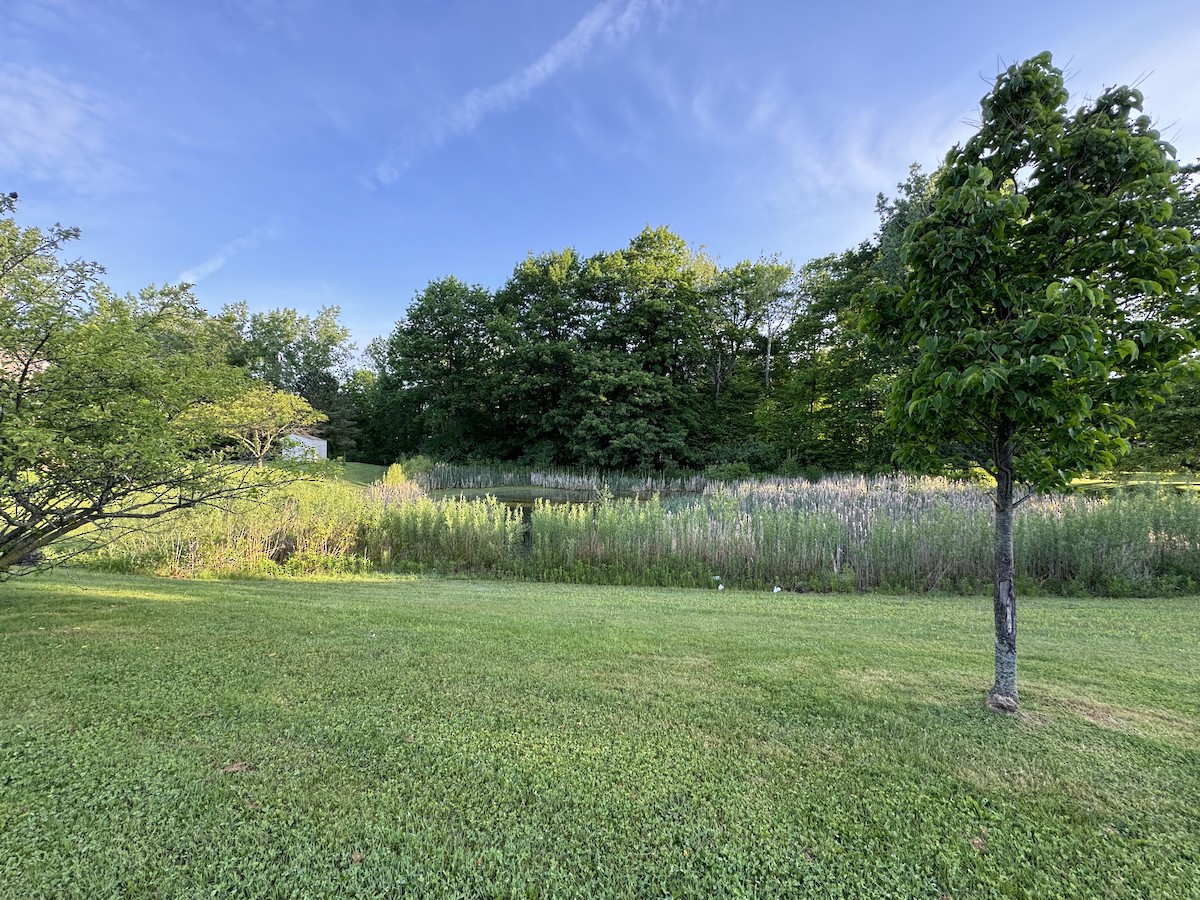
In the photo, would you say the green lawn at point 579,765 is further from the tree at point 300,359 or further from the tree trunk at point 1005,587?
the tree at point 300,359

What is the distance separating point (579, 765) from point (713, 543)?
18.9 feet

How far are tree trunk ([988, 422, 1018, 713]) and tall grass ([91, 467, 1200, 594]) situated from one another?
4.32 meters

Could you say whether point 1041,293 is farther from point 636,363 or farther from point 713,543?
point 636,363

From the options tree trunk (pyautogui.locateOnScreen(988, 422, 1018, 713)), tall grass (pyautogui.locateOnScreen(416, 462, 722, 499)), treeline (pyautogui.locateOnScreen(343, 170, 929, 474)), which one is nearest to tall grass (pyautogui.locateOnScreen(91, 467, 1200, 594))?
tree trunk (pyautogui.locateOnScreen(988, 422, 1018, 713))

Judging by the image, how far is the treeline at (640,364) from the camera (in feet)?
73.8

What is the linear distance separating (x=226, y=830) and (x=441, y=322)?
32182 millimetres

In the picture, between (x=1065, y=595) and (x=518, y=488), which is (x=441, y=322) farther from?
(x=1065, y=595)

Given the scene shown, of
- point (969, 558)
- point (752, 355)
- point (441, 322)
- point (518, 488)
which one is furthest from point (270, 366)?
point (969, 558)

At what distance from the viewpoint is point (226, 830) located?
1.70 meters

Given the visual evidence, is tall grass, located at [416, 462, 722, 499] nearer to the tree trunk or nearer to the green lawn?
the green lawn

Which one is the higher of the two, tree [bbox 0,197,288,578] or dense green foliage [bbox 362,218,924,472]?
dense green foliage [bbox 362,218,924,472]

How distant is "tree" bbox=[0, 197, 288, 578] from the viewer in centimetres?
321

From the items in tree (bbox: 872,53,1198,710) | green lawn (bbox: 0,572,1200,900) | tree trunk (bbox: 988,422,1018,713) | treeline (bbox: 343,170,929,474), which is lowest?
green lawn (bbox: 0,572,1200,900)

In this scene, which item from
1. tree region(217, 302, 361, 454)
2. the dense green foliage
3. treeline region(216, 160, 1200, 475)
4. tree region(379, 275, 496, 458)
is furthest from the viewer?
tree region(217, 302, 361, 454)
